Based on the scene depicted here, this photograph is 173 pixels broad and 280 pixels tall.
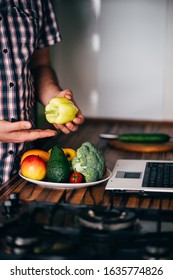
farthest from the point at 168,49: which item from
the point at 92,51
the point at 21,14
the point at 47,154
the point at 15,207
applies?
the point at 15,207

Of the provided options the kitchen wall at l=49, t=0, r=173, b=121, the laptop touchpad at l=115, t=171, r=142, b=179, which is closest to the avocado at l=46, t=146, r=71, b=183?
the laptop touchpad at l=115, t=171, r=142, b=179

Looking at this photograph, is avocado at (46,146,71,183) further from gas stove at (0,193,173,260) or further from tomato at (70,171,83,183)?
gas stove at (0,193,173,260)

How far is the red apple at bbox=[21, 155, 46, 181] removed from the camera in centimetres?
163

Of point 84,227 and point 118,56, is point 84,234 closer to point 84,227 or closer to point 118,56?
point 84,227

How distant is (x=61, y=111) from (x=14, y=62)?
0.26 metres

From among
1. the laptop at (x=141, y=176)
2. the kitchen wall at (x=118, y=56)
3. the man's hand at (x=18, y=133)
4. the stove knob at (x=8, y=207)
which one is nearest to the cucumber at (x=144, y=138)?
the laptop at (x=141, y=176)

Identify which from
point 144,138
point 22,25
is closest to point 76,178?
point 22,25

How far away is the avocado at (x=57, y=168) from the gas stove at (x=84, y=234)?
0.83ft

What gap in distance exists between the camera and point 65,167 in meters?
1.61

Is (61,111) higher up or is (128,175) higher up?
(61,111)

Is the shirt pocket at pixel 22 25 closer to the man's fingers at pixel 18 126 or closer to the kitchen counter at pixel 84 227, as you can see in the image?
the man's fingers at pixel 18 126
